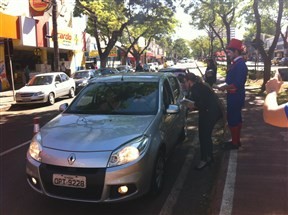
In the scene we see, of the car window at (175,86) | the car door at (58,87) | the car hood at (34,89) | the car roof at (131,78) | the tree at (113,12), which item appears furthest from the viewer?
the tree at (113,12)

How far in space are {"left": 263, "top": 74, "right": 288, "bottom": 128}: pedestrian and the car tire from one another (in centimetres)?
288

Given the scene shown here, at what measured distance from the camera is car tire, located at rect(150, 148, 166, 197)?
4.98 meters

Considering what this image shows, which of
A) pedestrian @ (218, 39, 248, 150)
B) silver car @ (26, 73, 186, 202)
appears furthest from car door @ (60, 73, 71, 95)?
silver car @ (26, 73, 186, 202)

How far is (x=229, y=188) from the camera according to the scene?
5.00m

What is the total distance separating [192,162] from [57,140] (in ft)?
9.53

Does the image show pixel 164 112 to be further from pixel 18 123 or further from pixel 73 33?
pixel 73 33

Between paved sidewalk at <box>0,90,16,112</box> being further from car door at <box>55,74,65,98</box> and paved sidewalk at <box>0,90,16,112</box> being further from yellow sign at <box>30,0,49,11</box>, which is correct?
yellow sign at <box>30,0,49,11</box>

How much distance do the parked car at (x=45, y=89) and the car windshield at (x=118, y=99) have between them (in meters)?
10.7

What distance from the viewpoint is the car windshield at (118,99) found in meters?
5.79

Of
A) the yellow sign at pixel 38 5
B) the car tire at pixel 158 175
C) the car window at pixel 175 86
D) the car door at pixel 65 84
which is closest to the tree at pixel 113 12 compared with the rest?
the yellow sign at pixel 38 5

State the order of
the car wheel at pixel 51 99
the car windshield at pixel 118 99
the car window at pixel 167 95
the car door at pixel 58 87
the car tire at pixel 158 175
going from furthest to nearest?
the car door at pixel 58 87 → the car wheel at pixel 51 99 → the car window at pixel 167 95 → the car windshield at pixel 118 99 → the car tire at pixel 158 175

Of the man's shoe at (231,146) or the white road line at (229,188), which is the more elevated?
the man's shoe at (231,146)

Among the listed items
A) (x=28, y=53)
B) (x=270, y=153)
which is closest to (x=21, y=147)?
(x=270, y=153)

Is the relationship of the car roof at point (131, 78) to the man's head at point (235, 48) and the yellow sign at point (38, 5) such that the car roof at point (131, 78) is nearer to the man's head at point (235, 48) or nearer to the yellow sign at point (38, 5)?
the man's head at point (235, 48)
